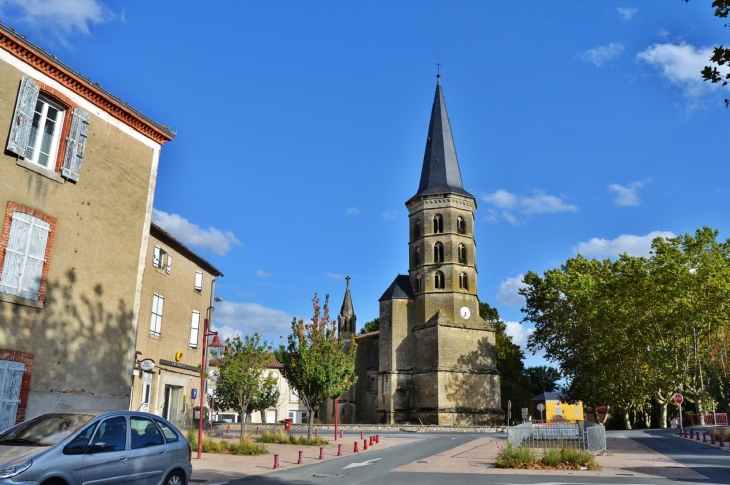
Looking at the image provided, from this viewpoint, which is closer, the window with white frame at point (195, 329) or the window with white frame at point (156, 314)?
the window with white frame at point (156, 314)

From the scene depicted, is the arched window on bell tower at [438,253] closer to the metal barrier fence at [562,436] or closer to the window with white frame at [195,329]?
the window with white frame at [195,329]

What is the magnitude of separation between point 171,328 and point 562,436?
15.0 m

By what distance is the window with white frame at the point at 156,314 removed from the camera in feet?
71.3

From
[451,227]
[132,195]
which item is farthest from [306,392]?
[451,227]

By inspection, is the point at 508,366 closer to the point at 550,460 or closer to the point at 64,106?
the point at 550,460

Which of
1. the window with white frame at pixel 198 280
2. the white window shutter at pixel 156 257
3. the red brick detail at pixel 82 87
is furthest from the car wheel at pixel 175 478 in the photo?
the window with white frame at pixel 198 280

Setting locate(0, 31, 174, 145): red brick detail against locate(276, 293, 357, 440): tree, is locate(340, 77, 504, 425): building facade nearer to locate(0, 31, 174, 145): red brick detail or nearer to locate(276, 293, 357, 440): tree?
locate(276, 293, 357, 440): tree

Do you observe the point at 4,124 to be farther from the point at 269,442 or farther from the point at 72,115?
the point at 269,442

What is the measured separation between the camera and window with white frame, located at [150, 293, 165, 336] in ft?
71.3

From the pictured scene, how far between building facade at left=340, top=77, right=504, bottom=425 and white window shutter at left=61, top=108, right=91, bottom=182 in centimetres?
3585

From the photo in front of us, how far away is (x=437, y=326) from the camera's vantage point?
46438 millimetres

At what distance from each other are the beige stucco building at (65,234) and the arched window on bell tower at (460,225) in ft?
125

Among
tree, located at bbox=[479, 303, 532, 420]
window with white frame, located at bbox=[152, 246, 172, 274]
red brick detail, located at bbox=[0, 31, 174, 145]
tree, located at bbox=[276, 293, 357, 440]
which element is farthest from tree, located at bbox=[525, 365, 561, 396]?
red brick detail, located at bbox=[0, 31, 174, 145]

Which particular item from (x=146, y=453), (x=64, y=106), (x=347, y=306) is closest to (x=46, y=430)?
(x=146, y=453)
